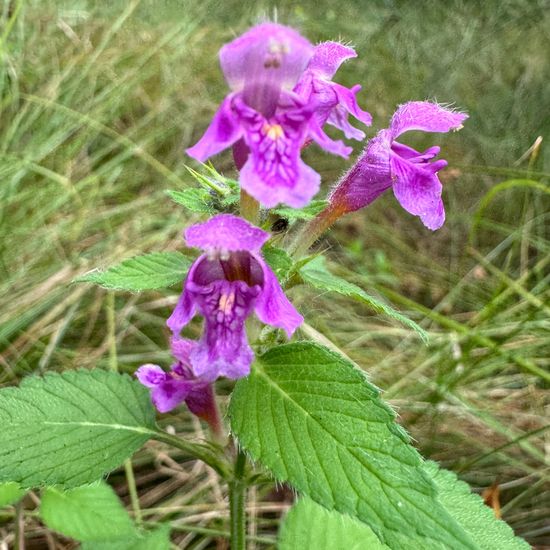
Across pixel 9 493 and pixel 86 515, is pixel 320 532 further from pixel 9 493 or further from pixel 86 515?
pixel 9 493

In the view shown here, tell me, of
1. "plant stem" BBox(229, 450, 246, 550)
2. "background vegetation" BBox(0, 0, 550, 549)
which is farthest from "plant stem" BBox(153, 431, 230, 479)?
"background vegetation" BBox(0, 0, 550, 549)

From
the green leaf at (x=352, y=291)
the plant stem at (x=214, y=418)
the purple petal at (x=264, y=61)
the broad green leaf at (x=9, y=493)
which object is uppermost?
the purple petal at (x=264, y=61)

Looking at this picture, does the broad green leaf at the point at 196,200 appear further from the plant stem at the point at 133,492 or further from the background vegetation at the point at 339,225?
the plant stem at the point at 133,492

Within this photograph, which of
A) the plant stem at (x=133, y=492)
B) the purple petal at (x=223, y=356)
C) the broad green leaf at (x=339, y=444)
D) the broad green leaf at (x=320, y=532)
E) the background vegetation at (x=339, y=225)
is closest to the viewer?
the broad green leaf at (x=339, y=444)

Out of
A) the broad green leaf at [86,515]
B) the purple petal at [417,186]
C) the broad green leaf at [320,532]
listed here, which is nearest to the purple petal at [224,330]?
the purple petal at [417,186]

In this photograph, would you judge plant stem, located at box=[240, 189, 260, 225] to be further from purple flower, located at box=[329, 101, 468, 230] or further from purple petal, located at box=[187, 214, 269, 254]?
purple flower, located at box=[329, 101, 468, 230]

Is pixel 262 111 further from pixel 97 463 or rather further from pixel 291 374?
pixel 97 463

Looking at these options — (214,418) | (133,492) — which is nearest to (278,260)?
(214,418)

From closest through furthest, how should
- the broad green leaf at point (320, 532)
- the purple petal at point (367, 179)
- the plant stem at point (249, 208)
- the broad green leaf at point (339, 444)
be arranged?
the broad green leaf at point (339, 444)
the plant stem at point (249, 208)
the purple petal at point (367, 179)
the broad green leaf at point (320, 532)
